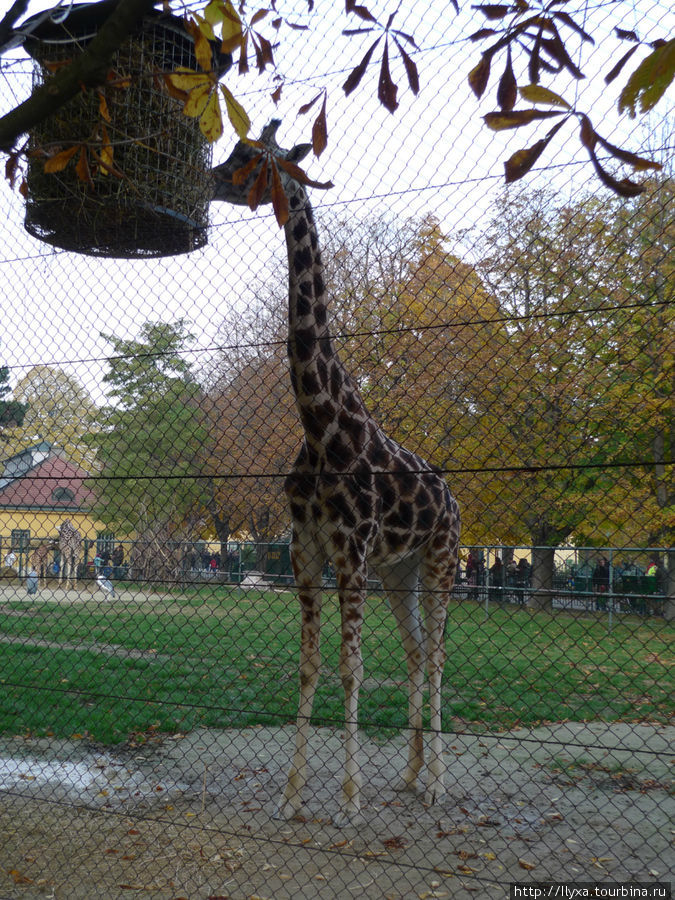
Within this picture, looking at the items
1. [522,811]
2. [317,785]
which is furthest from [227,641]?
[522,811]

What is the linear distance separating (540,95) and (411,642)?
376 centimetres

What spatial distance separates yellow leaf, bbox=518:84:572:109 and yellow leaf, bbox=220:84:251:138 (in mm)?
687

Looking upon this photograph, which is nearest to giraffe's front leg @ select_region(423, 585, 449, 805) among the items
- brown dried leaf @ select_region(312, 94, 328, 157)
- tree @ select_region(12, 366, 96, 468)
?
tree @ select_region(12, 366, 96, 468)

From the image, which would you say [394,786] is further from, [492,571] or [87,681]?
[492,571]

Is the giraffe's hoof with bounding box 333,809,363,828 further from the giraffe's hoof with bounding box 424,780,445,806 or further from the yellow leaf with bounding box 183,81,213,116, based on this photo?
the yellow leaf with bounding box 183,81,213,116

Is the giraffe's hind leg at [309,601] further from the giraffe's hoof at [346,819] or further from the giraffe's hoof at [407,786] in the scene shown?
the giraffe's hoof at [407,786]

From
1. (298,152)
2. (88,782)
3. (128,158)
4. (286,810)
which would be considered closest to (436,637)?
(286,810)

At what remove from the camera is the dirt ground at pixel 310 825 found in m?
3.27

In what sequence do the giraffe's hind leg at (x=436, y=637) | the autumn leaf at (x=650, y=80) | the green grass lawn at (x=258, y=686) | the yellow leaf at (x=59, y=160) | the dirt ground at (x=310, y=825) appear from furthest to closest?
the green grass lawn at (x=258, y=686) < the giraffe's hind leg at (x=436, y=637) < the dirt ground at (x=310, y=825) < the yellow leaf at (x=59, y=160) < the autumn leaf at (x=650, y=80)

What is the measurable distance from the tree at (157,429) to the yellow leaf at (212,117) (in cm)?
119

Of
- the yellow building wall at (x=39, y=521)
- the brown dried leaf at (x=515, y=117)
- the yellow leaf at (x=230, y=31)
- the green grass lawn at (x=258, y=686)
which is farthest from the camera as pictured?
the yellow building wall at (x=39, y=521)

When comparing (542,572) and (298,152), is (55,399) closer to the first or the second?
(298,152)

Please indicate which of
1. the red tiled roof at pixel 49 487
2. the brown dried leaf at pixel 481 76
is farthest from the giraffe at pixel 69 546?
the brown dried leaf at pixel 481 76

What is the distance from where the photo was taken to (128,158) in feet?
11.3
